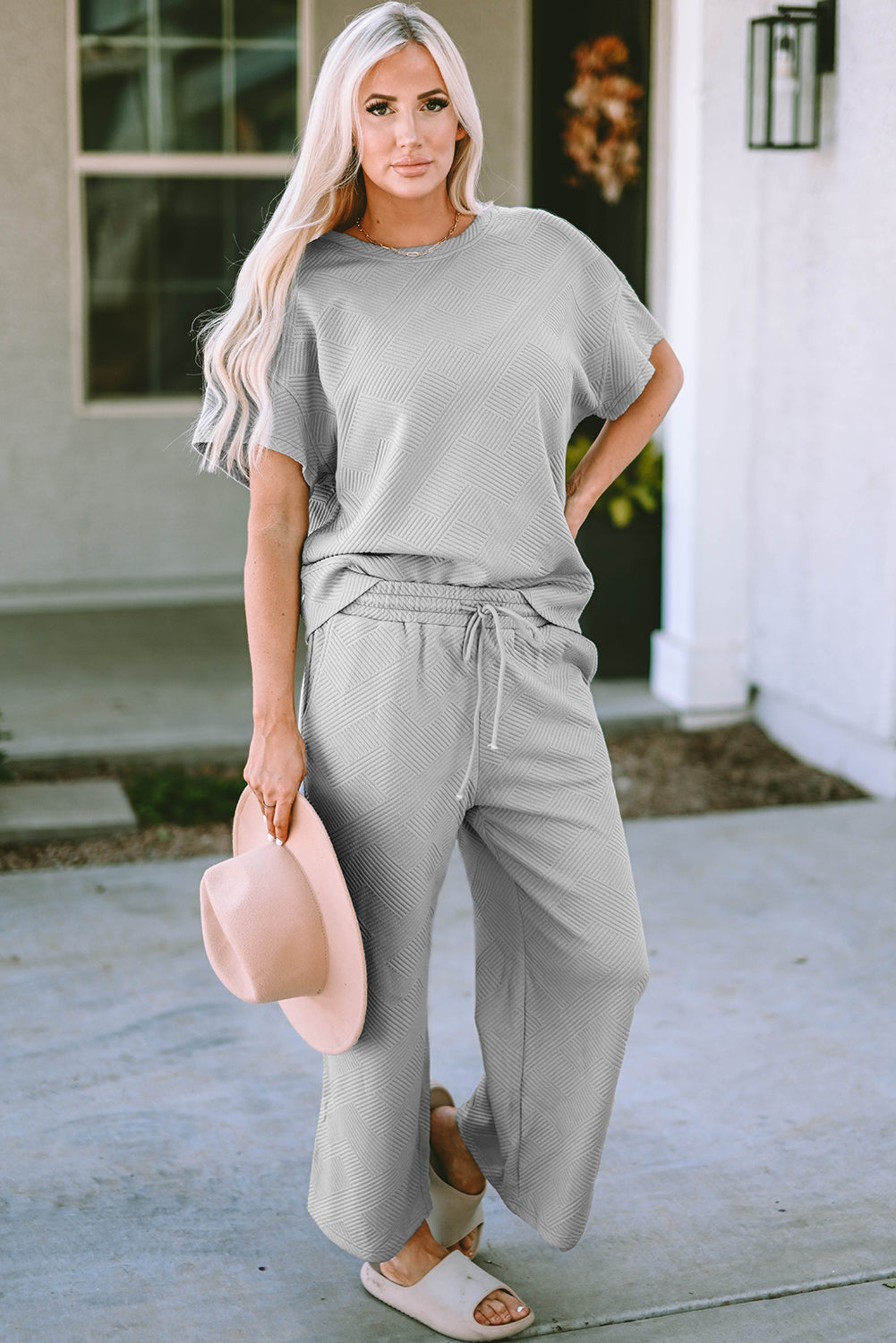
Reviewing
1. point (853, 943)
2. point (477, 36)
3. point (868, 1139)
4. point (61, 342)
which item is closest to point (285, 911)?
point (868, 1139)

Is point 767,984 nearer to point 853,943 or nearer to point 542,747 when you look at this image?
point 853,943

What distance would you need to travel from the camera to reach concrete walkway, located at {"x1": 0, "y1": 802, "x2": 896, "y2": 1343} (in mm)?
2248

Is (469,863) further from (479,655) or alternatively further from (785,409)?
(785,409)

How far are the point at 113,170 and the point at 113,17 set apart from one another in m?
0.67

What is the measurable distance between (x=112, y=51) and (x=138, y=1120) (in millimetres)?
5612

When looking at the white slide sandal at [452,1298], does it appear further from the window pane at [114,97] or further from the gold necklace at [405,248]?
the window pane at [114,97]

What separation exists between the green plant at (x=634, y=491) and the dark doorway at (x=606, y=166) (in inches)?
1.7

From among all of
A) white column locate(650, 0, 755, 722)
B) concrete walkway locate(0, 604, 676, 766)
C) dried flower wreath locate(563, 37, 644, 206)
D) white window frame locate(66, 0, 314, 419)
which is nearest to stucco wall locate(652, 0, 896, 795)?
white column locate(650, 0, 755, 722)

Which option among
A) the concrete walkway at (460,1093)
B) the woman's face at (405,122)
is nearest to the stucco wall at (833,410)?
the concrete walkway at (460,1093)

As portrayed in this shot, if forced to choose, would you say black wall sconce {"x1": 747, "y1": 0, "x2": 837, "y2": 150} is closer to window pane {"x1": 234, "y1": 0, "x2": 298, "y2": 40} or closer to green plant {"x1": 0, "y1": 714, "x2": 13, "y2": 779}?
green plant {"x1": 0, "y1": 714, "x2": 13, "y2": 779}

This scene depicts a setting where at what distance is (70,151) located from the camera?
694 cm

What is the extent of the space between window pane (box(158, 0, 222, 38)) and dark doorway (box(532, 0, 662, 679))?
4.88ft

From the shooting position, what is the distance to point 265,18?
7074 millimetres

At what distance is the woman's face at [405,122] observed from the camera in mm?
1924
